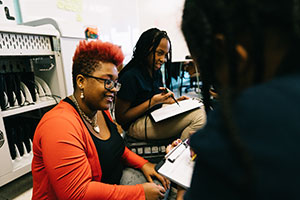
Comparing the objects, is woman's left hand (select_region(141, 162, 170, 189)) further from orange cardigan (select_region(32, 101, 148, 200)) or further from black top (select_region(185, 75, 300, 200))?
black top (select_region(185, 75, 300, 200))

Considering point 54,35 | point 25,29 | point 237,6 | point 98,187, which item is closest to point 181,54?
point 54,35

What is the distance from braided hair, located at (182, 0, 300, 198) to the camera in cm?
21

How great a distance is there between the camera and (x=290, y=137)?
0.63 ft

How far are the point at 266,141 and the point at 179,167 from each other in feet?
1.73

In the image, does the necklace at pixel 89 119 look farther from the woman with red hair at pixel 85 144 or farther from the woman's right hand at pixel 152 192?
the woman's right hand at pixel 152 192

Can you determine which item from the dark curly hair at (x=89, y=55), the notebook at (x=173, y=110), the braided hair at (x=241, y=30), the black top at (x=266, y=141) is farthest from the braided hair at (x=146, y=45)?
the black top at (x=266, y=141)

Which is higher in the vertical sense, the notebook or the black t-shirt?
the notebook

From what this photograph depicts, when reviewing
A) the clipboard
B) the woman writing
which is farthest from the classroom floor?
the clipboard

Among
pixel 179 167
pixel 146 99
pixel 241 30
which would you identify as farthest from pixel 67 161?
pixel 146 99

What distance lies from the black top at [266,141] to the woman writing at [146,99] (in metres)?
0.99

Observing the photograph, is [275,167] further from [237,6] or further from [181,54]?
[181,54]

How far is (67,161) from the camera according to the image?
1.99 ft

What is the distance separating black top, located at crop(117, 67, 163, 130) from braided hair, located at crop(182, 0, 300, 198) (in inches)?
36.5

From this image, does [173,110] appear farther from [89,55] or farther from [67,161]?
[67,161]
